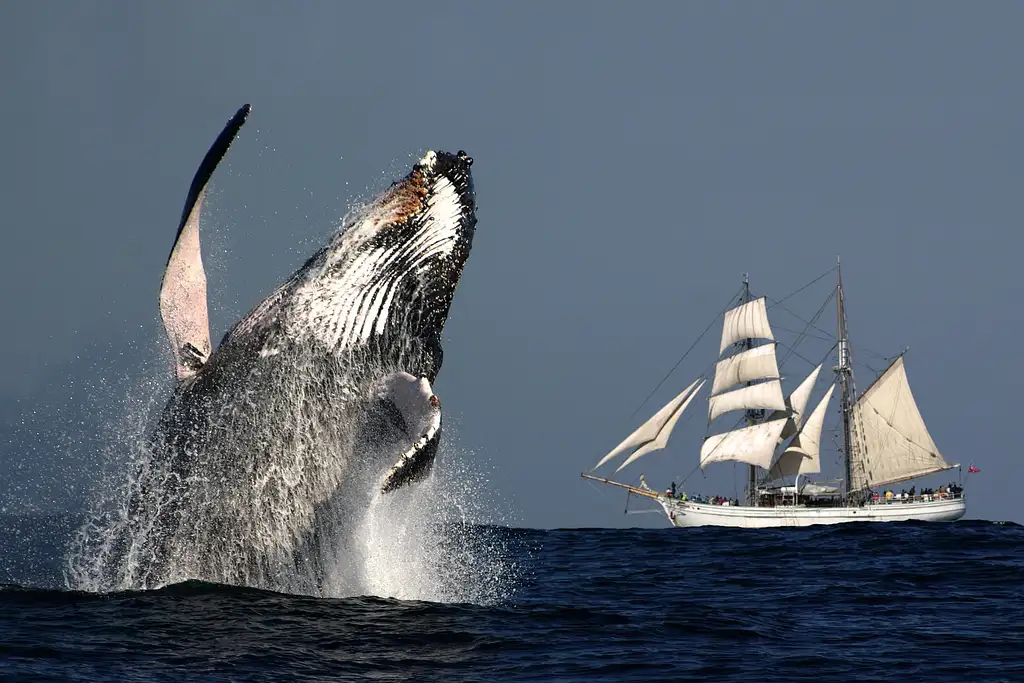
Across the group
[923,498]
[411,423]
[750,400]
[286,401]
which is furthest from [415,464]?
[750,400]

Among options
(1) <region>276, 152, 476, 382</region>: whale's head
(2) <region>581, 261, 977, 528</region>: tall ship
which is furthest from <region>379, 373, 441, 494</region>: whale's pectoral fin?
(2) <region>581, 261, 977, 528</region>: tall ship

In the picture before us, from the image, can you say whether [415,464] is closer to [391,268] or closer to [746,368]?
[391,268]

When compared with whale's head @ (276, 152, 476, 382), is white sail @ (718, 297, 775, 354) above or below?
above

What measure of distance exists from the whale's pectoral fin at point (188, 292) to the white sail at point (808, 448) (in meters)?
81.9

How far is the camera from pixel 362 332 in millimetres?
10242

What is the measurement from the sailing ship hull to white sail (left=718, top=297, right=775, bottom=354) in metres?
15.9

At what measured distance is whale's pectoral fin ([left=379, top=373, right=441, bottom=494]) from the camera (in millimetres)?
9414

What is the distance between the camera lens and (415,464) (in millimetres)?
9461

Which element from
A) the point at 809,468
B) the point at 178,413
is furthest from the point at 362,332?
the point at 809,468

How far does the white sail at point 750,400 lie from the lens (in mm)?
91375

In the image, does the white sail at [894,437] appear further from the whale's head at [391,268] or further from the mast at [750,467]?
the whale's head at [391,268]

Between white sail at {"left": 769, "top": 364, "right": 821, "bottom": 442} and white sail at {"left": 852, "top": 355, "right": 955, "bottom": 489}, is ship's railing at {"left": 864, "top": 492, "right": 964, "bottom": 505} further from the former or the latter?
white sail at {"left": 769, "top": 364, "right": 821, "bottom": 442}

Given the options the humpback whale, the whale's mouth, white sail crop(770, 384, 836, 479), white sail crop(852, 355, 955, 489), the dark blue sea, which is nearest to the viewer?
the dark blue sea

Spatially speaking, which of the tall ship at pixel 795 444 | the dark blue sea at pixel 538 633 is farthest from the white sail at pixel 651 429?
the dark blue sea at pixel 538 633
